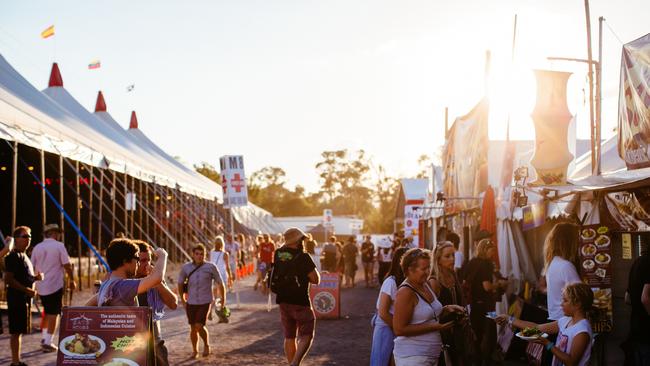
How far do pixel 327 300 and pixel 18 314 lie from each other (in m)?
7.43

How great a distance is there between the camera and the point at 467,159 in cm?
1830

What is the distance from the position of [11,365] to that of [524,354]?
674 centimetres

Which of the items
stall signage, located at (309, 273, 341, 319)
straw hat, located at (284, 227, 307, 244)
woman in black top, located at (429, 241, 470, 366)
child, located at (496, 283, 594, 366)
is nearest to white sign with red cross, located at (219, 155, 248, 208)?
stall signage, located at (309, 273, 341, 319)

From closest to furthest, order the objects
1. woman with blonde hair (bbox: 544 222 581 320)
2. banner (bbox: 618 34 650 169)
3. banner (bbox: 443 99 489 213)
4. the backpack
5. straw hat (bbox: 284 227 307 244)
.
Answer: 1. woman with blonde hair (bbox: 544 222 581 320)
2. banner (bbox: 618 34 650 169)
3. the backpack
4. straw hat (bbox: 284 227 307 244)
5. banner (bbox: 443 99 489 213)

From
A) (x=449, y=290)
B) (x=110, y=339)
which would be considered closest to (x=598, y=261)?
(x=449, y=290)

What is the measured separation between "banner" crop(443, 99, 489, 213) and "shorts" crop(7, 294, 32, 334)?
10.1 metres

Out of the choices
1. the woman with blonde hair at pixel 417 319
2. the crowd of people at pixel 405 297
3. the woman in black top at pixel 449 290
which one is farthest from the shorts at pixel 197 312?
the woman with blonde hair at pixel 417 319

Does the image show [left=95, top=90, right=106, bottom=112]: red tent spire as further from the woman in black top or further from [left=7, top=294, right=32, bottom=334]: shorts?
the woman in black top

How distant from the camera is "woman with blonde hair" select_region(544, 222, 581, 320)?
638 cm

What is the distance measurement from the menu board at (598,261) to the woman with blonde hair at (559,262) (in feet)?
11.7

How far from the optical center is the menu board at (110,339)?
492 cm

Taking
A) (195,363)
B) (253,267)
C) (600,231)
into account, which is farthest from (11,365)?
(253,267)

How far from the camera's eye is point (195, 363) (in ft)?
31.8

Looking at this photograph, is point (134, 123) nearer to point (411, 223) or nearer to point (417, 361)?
point (411, 223)
